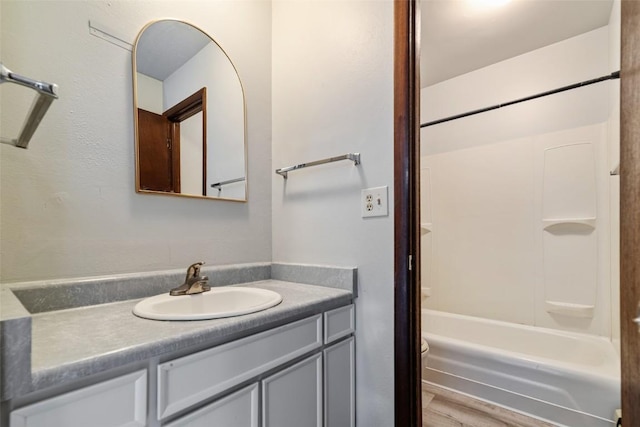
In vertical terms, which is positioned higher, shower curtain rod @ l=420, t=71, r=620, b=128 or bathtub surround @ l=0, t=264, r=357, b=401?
shower curtain rod @ l=420, t=71, r=620, b=128

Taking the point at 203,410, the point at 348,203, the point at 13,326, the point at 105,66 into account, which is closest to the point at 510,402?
the point at 348,203

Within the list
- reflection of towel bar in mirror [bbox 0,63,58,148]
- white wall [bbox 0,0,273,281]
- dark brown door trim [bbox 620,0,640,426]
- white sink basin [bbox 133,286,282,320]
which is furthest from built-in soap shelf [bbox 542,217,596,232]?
reflection of towel bar in mirror [bbox 0,63,58,148]

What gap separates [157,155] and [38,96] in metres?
0.51

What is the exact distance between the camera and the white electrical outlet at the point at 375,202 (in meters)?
1.17

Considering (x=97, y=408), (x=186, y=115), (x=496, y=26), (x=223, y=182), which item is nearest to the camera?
(x=97, y=408)

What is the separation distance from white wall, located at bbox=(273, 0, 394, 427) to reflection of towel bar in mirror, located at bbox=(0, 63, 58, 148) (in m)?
0.98

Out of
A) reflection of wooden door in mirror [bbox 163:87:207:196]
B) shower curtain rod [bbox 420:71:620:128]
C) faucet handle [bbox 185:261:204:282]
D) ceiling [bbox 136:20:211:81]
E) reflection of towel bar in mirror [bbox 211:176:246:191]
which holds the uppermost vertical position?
shower curtain rod [bbox 420:71:620:128]

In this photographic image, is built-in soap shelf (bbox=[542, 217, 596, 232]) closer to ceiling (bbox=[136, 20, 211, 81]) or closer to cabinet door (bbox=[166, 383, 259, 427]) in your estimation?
cabinet door (bbox=[166, 383, 259, 427])

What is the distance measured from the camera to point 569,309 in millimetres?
2043

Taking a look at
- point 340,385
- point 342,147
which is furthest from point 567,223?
point 340,385

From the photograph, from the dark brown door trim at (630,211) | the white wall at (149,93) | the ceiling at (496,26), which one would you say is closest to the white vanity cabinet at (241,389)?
the dark brown door trim at (630,211)

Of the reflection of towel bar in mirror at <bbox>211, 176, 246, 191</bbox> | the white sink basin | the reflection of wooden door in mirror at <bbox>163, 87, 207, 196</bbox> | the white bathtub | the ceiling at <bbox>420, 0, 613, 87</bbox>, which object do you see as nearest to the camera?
the white sink basin

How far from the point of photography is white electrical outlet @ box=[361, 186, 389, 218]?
117 cm

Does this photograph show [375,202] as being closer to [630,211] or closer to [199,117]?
[630,211]
